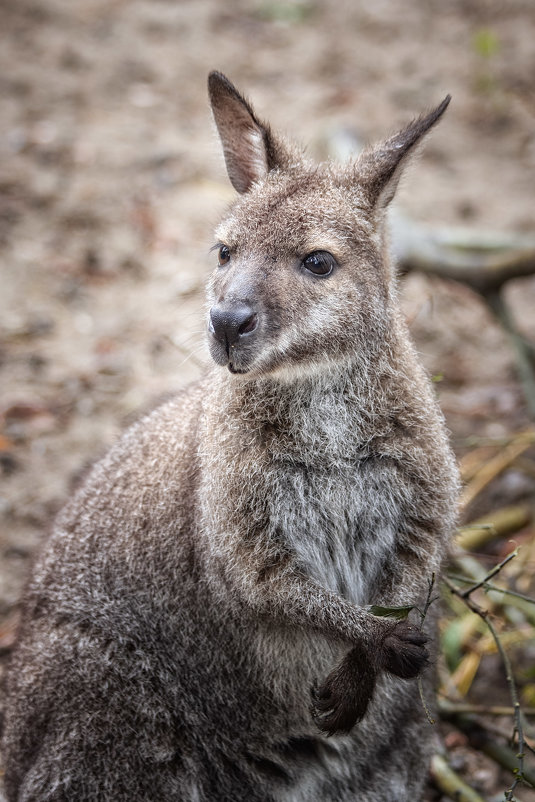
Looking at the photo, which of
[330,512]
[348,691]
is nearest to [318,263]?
[330,512]

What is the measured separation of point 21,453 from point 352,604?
2930 millimetres

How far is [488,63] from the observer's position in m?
8.79

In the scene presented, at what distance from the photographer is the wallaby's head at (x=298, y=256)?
2.74 metres

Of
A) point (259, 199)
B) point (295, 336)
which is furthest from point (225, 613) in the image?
point (259, 199)

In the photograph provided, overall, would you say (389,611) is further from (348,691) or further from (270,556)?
(270,556)

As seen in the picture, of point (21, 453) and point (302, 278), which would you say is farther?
point (21, 453)

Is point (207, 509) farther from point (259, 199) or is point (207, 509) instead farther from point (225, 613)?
point (259, 199)

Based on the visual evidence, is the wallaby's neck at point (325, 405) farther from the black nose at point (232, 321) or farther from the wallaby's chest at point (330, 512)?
the black nose at point (232, 321)

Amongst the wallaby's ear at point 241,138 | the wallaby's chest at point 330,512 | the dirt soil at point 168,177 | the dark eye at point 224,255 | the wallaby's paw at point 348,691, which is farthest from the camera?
the dirt soil at point 168,177

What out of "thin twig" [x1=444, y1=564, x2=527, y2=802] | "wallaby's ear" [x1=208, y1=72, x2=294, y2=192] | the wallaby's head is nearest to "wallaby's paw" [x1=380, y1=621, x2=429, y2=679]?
"thin twig" [x1=444, y1=564, x2=527, y2=802]

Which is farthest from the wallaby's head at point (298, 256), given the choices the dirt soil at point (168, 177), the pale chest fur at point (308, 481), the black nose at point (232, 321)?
the dirt soil at point (168, 177)

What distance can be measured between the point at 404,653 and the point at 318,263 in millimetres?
1230

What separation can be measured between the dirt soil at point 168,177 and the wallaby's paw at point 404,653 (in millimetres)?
1305

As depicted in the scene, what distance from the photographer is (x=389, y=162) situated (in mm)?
2971
